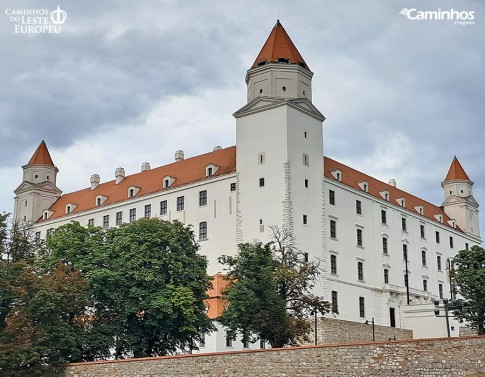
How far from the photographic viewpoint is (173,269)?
160 ft

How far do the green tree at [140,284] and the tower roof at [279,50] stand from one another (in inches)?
835

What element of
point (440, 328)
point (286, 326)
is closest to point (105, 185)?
point (440, 328)

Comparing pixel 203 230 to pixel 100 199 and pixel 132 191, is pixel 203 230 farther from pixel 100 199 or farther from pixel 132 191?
pixel 100 199

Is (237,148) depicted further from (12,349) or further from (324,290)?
(12,349)

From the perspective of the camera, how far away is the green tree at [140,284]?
1804 inches

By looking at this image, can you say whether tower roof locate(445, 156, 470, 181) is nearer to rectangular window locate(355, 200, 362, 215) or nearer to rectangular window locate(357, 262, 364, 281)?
rectangular window locate(355, 200, 362, 215)

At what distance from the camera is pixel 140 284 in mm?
47312

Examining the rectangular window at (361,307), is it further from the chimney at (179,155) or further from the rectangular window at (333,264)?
the chimney at (179,155)

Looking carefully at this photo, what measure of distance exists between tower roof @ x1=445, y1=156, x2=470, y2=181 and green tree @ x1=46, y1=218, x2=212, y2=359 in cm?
4935

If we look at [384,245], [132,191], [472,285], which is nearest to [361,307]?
[384,245]

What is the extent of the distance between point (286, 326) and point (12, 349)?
574 inches

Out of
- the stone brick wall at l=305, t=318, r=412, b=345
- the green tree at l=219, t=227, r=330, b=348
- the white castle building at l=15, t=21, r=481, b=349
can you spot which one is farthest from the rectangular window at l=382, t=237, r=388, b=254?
the green tree at l=219, t=227, r=330, b=348

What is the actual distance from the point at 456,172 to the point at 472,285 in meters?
40.7

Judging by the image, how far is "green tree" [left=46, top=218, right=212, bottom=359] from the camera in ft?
150
